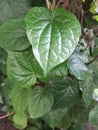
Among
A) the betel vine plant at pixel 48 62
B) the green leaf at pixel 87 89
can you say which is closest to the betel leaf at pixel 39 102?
the betel vine plant at pixel 48 62

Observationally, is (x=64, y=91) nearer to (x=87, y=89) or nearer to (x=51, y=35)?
(x=87, y=89)

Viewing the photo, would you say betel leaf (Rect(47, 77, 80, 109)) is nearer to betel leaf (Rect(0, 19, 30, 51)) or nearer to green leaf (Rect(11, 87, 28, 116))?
green leaf (Rect(11, 87, 28, 116))

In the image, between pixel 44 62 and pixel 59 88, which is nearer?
pixel 44 62

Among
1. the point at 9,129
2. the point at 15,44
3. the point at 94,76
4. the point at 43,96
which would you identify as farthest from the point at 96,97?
the point at 9,129

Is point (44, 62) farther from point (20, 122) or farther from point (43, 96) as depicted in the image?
point (20, 122)

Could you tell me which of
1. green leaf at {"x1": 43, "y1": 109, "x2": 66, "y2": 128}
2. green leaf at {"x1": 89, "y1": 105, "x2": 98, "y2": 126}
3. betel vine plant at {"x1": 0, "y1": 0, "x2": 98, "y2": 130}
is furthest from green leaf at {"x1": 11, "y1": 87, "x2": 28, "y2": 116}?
green leaf at {"x1": 89, "y1": 105, "x2": 98, "y2": 126}

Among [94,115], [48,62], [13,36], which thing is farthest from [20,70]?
[94,115]
